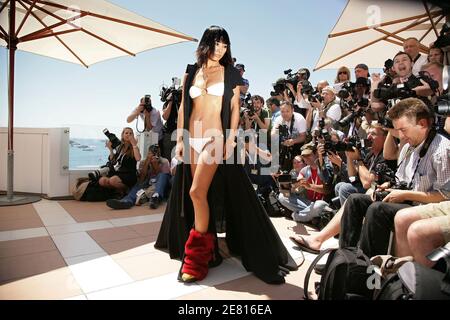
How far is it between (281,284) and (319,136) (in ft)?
6.15

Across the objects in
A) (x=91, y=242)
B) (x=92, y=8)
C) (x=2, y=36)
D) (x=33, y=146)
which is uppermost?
(x=92, y=8)

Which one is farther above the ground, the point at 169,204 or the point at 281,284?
the point at 169,204

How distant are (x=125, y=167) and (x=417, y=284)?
4.64 meters

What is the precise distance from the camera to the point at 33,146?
17.2ft

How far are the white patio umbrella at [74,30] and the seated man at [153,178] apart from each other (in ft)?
5.67

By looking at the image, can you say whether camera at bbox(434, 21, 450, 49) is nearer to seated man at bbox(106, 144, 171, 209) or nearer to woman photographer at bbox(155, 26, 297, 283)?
woman photographer at bbox(155, 26, 297, 283)

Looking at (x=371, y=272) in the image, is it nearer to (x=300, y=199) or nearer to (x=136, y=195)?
(x=300, y=199)

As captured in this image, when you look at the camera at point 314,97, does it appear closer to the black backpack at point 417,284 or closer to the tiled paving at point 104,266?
the tiled paving at point 104,266

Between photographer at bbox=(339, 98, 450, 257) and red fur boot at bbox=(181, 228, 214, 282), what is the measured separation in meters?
1.07

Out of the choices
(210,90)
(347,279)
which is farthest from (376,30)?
(347,279)

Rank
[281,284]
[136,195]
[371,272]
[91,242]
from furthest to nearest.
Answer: [136,195], [91,242], [281,284], [371,272]

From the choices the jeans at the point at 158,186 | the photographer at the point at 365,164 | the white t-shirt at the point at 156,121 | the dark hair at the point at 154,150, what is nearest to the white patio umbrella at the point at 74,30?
Answer: the white t-shirt at the point at 156,121

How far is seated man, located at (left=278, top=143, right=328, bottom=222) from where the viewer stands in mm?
3611
